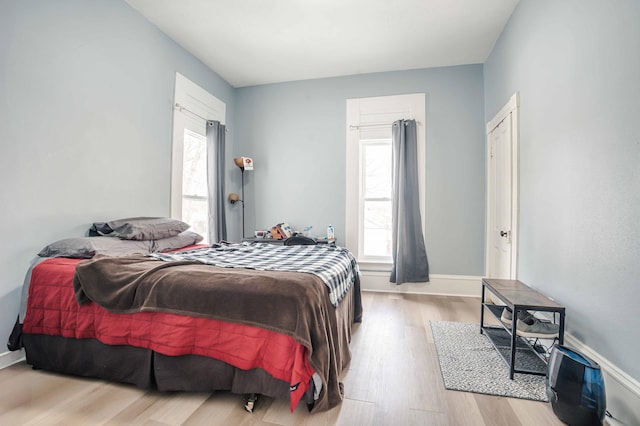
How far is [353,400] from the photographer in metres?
1.61

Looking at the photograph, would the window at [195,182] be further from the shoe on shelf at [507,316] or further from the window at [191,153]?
the shoe on shelf at [507,316]

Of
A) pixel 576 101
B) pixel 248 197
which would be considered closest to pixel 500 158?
pixel 576 101

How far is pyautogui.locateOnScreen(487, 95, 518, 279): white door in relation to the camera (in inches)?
108

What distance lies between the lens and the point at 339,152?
164 inches

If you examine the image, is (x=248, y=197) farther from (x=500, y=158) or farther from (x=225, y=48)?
(x=500, y=158)

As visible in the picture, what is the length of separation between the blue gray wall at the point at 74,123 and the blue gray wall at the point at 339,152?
1445 mm

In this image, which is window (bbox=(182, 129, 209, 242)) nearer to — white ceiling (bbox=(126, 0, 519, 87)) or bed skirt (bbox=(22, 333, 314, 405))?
white ceiling (bbox=(126, 0, 519, 87))

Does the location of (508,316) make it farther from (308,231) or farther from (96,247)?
(96,247)

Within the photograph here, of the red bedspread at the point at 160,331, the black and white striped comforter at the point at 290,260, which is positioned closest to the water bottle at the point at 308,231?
the black and white striped comforter at the point at 290,260

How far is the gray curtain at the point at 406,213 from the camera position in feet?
12.5

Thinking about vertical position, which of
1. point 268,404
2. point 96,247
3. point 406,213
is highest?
point 406,213

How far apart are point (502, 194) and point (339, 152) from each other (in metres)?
2.06

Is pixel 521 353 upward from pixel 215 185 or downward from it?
downward

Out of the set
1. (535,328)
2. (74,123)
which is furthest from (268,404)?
(74,123)
